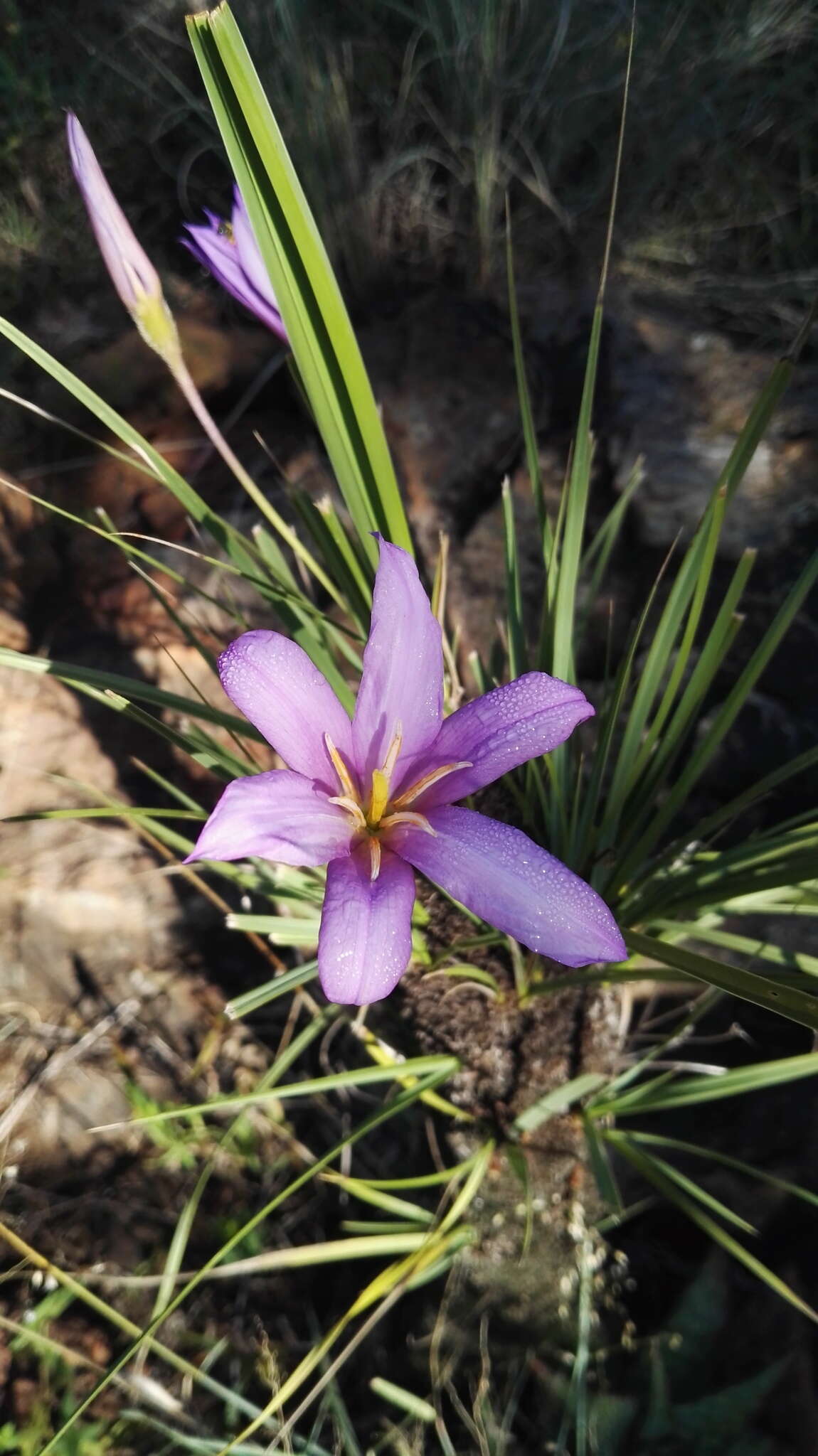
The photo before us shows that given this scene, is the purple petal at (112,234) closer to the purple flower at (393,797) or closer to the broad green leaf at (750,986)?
the purple flower at (393,797)

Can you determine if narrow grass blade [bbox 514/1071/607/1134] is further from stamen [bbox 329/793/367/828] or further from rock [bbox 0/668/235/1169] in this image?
rock [bbox 0/668/235/1169]

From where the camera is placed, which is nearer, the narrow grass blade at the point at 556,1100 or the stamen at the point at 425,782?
the stamen at the point at 425,782

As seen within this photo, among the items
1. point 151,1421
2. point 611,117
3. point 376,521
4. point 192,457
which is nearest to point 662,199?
point 611,117

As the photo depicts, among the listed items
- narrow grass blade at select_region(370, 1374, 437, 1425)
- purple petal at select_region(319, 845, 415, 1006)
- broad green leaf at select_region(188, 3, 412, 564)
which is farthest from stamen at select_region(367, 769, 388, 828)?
narrow grass blade at select_region(370, 1374, 437, 1425)

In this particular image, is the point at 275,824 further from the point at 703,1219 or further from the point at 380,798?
the point at 703,1219

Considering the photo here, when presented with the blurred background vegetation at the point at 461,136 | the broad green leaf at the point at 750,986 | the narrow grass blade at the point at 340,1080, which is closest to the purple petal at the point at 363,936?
the broad green leaf at the point at 750,986

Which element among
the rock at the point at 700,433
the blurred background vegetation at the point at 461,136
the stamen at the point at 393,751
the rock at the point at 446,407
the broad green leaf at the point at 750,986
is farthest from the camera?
the blurred background vegetation at the point at 461,136
